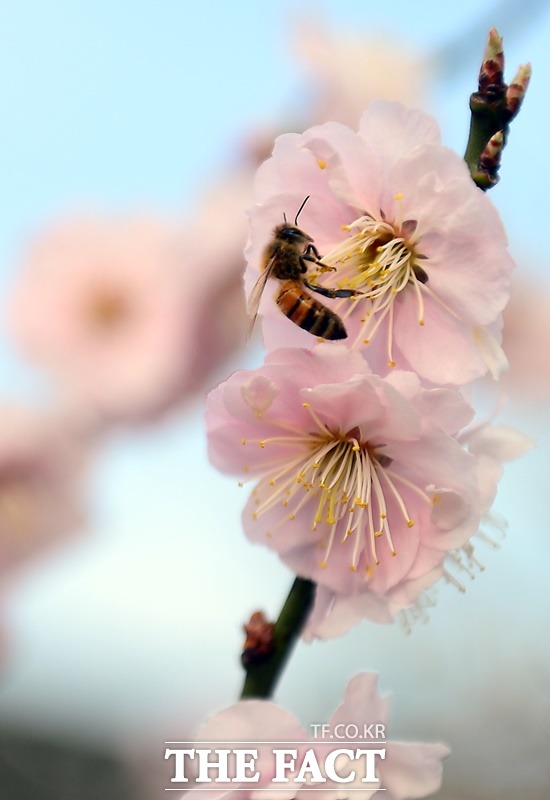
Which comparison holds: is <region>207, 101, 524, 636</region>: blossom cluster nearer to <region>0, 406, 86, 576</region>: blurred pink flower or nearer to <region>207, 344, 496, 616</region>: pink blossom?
<region>207, 344, 496, 616</region>: pink blossom

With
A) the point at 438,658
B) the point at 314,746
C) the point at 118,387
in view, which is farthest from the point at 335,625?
the point at 438,658

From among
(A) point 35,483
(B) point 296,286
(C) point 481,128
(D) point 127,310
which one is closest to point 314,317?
(B) point 296,286

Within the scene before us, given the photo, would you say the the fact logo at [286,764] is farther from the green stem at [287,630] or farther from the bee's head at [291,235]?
the bee's head at [291,235]

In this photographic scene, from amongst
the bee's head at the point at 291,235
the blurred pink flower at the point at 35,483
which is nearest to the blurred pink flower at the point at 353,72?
the blurred pink flower at the point at 35,483

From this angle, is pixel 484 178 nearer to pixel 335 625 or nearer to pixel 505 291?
pixel 505 291

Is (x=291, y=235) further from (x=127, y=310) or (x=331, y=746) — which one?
(x=127, y=310)

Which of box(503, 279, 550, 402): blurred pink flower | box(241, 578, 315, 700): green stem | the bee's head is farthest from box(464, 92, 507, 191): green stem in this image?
box(503, 279, 550, 402): blurred pink flower

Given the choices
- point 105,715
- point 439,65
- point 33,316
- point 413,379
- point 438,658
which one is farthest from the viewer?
point 105,715

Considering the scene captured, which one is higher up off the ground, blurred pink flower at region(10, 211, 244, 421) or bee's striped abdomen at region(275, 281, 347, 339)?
blurred pink flower at region(10, 211, 244, 421)
